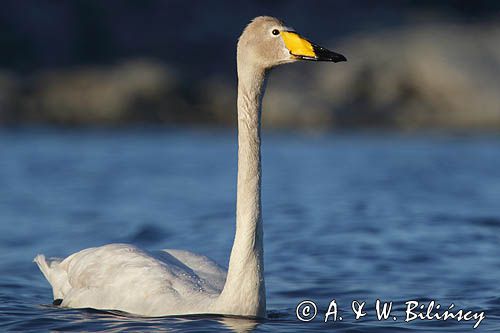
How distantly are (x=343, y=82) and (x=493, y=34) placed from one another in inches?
235

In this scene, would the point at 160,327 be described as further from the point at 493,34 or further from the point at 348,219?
the point at 493,34

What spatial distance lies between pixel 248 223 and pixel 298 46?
4.26 feet

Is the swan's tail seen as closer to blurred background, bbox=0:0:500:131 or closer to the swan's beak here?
the swan's beak

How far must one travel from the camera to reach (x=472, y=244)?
12.6 metres

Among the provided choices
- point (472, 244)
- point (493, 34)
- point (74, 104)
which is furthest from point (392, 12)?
point (472, 244)

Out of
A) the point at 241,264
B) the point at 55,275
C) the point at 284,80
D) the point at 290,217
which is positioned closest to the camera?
the point at 241,264

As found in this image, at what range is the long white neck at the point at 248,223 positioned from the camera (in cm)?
784

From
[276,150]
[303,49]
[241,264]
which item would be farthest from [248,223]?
[276,150]

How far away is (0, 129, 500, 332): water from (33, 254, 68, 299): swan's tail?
17cm

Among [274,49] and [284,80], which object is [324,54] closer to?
[274,49]

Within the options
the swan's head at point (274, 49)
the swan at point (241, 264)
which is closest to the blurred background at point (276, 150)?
the swan at point (241, 264)

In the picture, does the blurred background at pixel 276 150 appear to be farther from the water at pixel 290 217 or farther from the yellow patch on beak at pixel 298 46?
the yellow patch on beak at pixel 298 46

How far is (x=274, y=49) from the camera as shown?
7.93 metres

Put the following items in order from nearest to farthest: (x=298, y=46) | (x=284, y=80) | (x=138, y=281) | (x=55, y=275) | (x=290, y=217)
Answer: (x=298, y=46), (x=138, y=281), (x=55, y=275), (x=290, y=217), (x=284, y=80)
